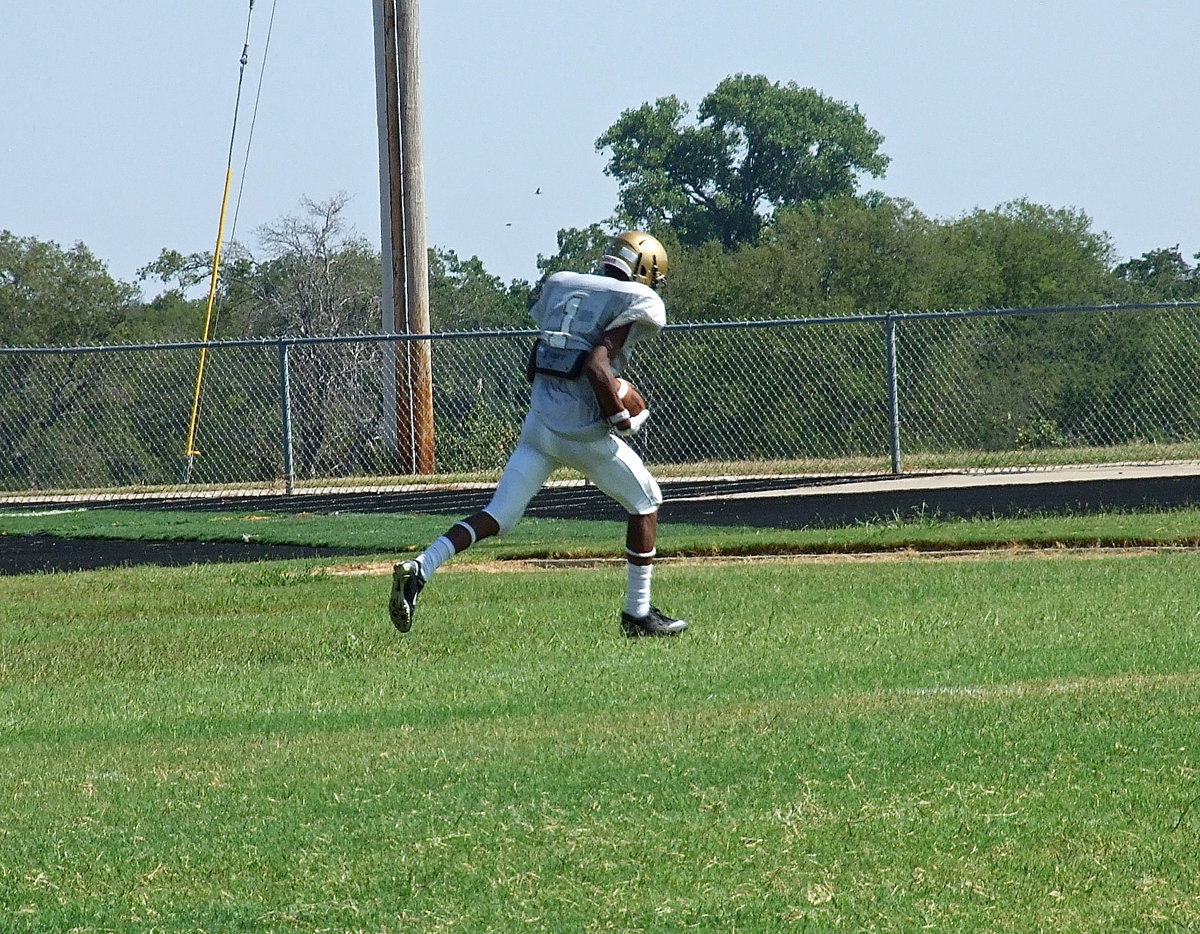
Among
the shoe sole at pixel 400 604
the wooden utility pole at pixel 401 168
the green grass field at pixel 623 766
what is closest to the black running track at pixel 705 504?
the wooden utility pole at pixel 401 168

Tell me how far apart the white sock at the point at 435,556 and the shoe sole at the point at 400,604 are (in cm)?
15

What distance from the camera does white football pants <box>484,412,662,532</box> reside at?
921 cm

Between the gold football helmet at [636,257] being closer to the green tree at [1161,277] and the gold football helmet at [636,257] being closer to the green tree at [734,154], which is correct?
the green tree at [1161,277]

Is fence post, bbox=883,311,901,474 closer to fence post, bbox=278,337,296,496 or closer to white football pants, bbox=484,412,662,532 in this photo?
fence post, bbox=278,337,296,496

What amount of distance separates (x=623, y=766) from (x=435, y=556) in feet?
12.0

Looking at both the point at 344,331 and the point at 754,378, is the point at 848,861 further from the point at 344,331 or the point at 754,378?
the point at 344,331

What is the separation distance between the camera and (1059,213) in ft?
168

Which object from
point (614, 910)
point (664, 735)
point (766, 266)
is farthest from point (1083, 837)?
point (766, 266)

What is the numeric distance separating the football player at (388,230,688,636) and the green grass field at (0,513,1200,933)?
336mm

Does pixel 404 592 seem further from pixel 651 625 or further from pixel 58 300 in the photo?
pixel 58 300

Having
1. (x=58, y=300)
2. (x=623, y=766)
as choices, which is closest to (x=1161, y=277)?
(x=58, y=300)

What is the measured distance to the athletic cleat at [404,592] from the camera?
28.8 ft

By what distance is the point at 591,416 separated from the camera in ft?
29.8

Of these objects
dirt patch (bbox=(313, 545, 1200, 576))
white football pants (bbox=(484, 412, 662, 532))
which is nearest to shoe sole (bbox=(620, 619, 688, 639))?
white football pants (bbox=(484, 412, 662, 532))
